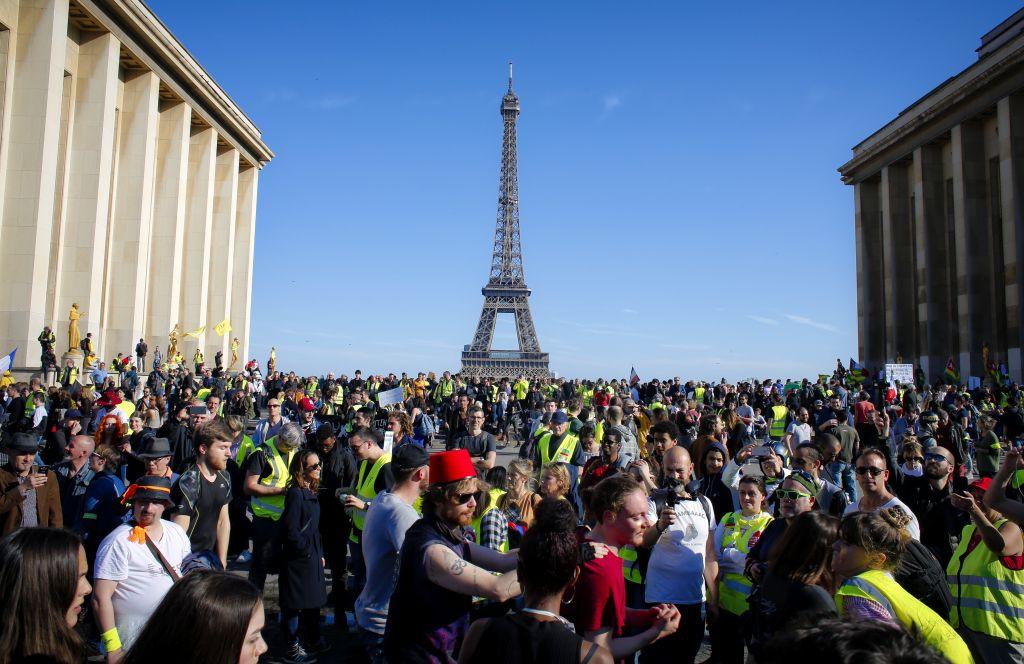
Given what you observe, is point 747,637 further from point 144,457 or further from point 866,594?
point 144,457

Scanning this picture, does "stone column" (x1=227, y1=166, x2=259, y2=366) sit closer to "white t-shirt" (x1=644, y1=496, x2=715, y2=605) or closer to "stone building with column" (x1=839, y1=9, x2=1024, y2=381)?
"stone building with column" (x1=839, y1=9, x2=1024, y2=381)

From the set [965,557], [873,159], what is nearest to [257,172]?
[873,159]

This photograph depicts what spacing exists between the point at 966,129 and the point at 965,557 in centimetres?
4108

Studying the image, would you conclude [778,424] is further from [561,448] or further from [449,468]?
[449,468]

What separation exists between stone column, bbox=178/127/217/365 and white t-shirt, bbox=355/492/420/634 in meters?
39.9

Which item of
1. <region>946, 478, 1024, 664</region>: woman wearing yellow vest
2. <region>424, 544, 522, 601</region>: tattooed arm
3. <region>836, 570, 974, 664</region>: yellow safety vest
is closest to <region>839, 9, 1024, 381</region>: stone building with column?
<region>946, 478, 1024, 664</region>: woman wearing yellow vest

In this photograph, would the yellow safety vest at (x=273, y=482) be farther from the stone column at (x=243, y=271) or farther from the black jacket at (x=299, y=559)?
the stone column at (x=243, y=271)

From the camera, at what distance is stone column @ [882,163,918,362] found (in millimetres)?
45438

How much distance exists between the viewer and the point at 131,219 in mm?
Answer: 34062

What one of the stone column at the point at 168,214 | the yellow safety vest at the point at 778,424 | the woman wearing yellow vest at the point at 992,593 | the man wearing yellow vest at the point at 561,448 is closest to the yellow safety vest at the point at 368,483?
the man wearing yellow vest at the point at 561,448

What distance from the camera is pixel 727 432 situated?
1359 cm

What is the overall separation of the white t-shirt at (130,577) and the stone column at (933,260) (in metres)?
44.1

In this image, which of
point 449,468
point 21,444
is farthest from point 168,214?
point 449,468

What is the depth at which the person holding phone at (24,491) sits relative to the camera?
550 centimetres
